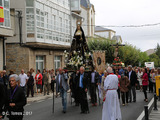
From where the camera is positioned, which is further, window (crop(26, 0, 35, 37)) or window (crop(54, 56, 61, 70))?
window (crop(54, 56, 61, 70))

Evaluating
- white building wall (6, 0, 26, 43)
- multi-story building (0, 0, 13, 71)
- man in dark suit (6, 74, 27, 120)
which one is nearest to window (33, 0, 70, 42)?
white building wall (6, 0, 26, 43)

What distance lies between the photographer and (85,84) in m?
11.7

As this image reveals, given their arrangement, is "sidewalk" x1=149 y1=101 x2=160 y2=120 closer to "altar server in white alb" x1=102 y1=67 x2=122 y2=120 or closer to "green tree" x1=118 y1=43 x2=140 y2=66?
"altar server in white alb" x1=102 y1=67 x2=122 y2=120

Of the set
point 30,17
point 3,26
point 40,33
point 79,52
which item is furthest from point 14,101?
point 40,33

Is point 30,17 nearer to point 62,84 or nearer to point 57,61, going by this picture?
point 57,61

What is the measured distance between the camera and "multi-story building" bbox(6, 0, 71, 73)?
76.0ft

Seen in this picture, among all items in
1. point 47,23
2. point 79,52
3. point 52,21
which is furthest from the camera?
point 52,21

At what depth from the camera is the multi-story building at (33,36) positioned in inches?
912

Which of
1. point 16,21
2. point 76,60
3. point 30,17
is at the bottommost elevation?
point 76,60

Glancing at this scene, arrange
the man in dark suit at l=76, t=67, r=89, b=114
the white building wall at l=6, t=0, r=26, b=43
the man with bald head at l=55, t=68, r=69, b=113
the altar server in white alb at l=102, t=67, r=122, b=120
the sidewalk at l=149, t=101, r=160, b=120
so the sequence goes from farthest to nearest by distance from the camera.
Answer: the white building wall at l=6, t=0, r=26, b=43, the man with bald head at l=55, t=68, r=69, b=113, the man in dark suit at l=76, t=67, r=89, b=114, the sidewalk at l=149, t=101, r=160, b=120, the altar server in white alb at l=102, t=67, r=122, b=120

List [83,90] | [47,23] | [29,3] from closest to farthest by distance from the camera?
[83,90]
[29,3]
[47,23]

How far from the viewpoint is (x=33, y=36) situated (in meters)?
23.4

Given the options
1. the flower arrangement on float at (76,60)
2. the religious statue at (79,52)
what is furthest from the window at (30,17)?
the flower arrangement on float at (76,60)

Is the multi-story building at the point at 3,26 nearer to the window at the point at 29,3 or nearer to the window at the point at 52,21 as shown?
the window at the point at 29,3
